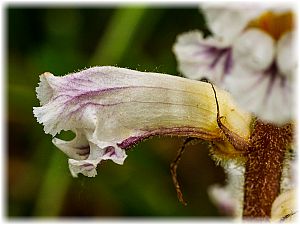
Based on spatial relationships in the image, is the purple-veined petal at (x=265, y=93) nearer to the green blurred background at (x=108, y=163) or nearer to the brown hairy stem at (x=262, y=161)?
the brown hairy stem at (x=262, y=161)

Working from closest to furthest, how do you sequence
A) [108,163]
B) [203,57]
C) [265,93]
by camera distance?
[265,93]
[203,57]
[108,163]

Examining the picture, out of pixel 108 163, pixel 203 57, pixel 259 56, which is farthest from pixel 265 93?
pixel 108 163

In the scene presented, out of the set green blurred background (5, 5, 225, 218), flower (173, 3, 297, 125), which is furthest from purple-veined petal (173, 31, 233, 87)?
green blurred background (5, 5, 225, 218)

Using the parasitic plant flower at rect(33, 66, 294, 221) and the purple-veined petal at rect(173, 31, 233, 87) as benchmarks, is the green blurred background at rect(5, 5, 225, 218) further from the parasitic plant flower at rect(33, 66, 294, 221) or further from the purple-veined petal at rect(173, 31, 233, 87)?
the parasitic plant flower at rect(33, 66, 294, 221)

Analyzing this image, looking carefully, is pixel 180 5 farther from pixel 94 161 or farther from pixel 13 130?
pixel 94 161

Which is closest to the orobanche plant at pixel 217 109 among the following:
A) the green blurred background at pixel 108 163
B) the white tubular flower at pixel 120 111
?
the white tubular flower at pixel 120 111

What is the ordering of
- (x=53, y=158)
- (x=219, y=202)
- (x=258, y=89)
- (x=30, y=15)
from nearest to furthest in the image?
(x=258, y=89) → (x=219, y=202) → (x=53, y=158) → (x=30, y=15)

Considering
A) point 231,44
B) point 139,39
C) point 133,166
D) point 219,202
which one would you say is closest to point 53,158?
point 133,166

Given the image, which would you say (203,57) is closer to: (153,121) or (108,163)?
(153,121)
